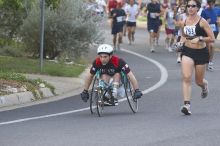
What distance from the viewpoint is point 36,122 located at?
1315cm

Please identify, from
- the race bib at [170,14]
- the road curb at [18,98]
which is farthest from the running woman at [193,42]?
the race bib at [170,14]

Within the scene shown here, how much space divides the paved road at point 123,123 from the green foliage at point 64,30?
4.59 metres

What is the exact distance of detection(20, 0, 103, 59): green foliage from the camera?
901 inches

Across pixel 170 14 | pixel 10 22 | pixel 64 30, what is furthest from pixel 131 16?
pixel 64 30

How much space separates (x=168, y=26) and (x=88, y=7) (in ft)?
20.3

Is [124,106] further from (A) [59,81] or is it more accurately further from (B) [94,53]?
(B) [94,53]

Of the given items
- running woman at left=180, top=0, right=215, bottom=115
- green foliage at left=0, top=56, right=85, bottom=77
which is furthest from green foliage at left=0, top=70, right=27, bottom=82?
running woman at left=180, top=0, right=215, bottom=115

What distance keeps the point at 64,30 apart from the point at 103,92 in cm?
918

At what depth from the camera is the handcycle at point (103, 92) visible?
545 inches

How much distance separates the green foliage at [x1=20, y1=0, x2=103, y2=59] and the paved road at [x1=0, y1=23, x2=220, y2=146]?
4588 millimetres

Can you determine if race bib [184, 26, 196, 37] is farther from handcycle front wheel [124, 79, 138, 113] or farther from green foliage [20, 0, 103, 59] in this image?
green foliage [20, 0, 103, 59]

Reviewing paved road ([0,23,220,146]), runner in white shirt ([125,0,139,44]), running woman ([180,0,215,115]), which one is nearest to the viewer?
paved road ([0,23,220,146])

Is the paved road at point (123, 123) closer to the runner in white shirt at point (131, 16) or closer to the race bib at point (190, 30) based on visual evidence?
the race bib at point (190, 30)

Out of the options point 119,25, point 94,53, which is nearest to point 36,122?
point 94,53
